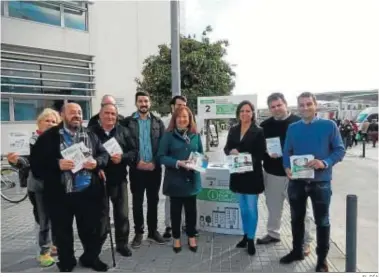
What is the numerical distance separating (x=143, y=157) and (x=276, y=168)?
1.71 metres

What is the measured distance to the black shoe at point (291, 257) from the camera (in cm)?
384

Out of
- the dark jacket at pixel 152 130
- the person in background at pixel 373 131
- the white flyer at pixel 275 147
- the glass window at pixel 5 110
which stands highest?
the glass window at pixel 5 110

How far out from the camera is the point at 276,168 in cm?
416

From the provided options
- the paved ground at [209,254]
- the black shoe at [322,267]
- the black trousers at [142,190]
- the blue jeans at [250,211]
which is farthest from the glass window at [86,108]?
the black shoe at [322,267]

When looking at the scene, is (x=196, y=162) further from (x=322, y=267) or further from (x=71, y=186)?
(x=322, y=267)

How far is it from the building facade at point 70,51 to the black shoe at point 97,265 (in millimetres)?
7631

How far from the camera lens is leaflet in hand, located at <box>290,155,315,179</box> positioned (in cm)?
344

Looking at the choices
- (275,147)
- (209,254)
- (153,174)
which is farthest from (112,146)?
(275,147)

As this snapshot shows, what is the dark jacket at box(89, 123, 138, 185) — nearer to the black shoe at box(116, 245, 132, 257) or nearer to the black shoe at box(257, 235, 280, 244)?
the black shoe at box(116, 245, 132, 257)

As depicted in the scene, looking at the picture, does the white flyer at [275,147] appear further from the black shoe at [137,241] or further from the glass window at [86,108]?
the glass window at [86,108]

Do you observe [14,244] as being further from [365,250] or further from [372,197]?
[372,197]

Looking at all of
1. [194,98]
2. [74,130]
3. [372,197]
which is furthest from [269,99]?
[194,98]

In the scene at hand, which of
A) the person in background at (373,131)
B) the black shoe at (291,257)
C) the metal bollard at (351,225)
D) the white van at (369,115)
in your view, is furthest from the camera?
the white van at (369,115)

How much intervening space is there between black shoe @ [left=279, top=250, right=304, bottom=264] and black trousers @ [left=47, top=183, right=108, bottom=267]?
6.92 ft
